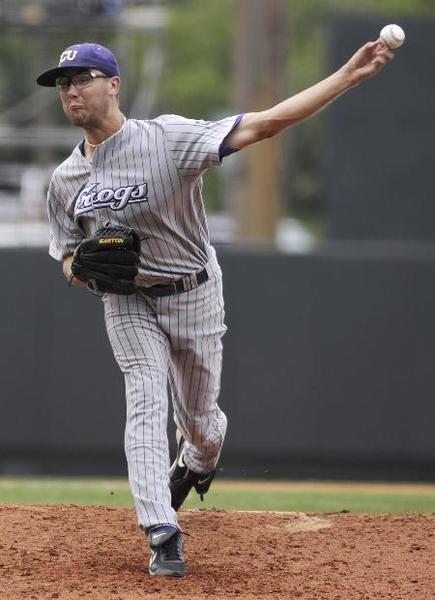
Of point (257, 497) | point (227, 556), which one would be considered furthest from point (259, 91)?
point (227, 556)

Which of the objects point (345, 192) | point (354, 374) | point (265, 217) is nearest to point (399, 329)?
point (354, 374)

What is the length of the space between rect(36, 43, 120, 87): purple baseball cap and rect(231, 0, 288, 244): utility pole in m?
9.11

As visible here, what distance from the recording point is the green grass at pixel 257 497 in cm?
777

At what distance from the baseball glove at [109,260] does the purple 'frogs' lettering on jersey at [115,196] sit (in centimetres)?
10

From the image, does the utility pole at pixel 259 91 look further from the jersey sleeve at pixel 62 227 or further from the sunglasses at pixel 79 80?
the sunglasses at pixel 79 80

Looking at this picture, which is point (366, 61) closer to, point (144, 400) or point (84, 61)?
point (84, 61)

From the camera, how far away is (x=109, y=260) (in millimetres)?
4941

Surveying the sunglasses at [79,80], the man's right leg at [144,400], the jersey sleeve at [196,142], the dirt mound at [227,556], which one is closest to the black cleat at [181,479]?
the dirt mound at [227,556]

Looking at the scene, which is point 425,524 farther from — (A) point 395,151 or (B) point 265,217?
(B) point 265,217

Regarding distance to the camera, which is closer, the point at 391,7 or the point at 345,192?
the point at 345,192

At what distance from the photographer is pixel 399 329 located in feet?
36.5

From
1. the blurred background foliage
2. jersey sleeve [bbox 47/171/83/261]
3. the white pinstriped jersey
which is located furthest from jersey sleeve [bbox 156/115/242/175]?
the blurred background foliage

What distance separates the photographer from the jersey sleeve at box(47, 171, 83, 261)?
531 cm

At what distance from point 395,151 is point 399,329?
209 centimetres
